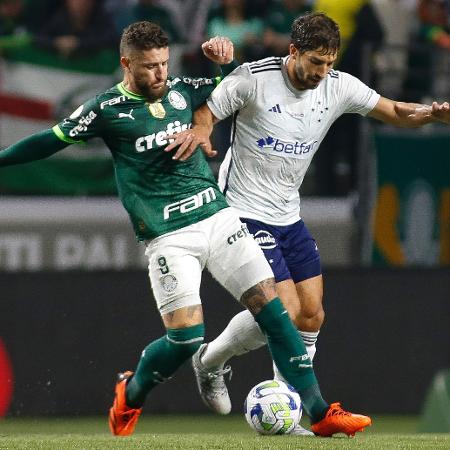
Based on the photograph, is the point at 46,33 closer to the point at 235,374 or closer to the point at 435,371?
the point at 235,374

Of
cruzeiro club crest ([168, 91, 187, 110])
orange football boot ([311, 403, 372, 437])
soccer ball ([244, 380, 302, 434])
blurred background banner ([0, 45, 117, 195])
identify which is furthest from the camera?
blurred background banner ([0, 45, 117, 195])

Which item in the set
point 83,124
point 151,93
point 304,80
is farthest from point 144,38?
point 304,80

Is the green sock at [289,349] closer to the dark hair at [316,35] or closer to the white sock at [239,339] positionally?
the white sock at [239,339]

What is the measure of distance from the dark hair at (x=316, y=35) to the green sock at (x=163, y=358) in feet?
5.24

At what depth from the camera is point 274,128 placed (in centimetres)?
770

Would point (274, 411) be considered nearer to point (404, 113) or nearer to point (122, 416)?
point (122, 416)

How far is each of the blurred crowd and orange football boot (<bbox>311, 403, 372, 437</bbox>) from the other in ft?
14.5

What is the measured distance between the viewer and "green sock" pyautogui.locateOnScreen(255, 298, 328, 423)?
23.5 feet

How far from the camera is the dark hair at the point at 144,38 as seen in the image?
23.2 feet

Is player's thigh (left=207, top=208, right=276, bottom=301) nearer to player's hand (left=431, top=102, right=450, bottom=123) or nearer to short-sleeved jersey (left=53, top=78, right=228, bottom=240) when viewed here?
short-sleeved jersey (left=53, top=78, right=228, bottom=240)

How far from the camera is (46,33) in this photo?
11.8m

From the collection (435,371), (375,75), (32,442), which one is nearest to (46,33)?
(375,75)

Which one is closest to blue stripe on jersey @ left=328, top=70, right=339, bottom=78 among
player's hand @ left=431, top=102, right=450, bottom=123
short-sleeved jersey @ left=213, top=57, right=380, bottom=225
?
short-sleeved jersey @ left=213, top=57, right=380, bottom=225

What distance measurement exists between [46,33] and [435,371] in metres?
4.36
